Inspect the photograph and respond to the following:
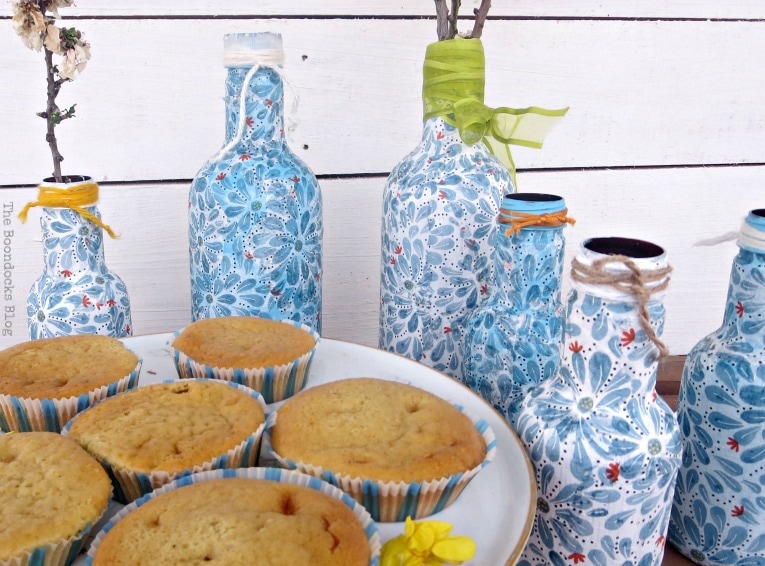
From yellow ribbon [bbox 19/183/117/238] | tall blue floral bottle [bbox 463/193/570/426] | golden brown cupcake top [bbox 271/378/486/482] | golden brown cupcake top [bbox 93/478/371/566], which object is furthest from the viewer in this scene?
yellow ribbon [bbox 19/183/117/238]

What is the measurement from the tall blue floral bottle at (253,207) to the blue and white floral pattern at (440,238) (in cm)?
12

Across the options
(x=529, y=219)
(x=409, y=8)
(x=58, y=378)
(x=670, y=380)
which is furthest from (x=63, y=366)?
(x=670, y=380)

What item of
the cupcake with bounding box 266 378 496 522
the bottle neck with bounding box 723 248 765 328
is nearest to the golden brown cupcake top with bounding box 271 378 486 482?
the cupcake with bounding box 266 378 496 522

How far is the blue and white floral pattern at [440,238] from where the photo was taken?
777 mm

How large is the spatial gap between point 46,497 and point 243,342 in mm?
282

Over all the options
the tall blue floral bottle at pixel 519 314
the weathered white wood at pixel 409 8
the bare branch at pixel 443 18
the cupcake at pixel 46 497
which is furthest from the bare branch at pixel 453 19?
the cupcake at pixel 46 497

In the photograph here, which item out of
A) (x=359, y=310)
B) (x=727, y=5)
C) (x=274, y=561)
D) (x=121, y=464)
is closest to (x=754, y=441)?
(x=274, y=561)

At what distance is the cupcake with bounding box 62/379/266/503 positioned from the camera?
1.84ft

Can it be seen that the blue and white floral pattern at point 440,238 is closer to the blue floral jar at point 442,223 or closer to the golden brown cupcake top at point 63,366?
the blue floral jar at point 442,223

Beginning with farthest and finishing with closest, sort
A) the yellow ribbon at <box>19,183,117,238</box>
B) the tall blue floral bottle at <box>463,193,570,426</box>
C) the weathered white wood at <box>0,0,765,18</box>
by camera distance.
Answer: the weathered white wood at <box>0,0,765,18</box> < the yellow ribbon at <box>19,183,117,238</box> < the tall blue floral bottle at <box>463,193,570,426</box>

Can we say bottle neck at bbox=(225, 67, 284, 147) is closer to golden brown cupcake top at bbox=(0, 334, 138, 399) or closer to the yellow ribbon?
the yellow ribbon

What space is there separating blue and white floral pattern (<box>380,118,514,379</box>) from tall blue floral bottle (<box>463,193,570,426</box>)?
86 mm

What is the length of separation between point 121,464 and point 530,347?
404 mm

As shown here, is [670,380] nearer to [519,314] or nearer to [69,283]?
[519,314]
